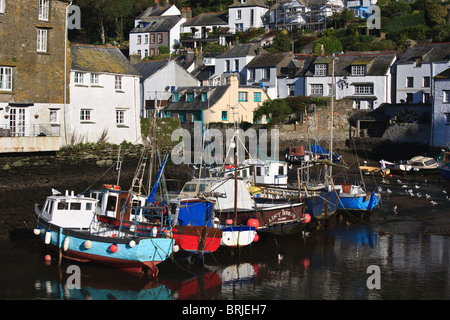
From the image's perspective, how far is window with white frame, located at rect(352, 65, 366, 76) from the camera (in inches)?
2169

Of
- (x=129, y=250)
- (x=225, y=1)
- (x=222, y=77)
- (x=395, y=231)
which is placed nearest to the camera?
(x=129, y=250)

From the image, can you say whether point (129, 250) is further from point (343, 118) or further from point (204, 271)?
point (343, 118)

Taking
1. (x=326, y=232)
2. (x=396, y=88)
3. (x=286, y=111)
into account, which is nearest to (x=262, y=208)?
(x=326, y=232)

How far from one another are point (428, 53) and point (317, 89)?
9.76 metres

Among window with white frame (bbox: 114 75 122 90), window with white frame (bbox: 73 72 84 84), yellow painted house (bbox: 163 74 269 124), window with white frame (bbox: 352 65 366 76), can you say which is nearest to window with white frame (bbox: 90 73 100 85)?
window with white frame (bbox: 73 72 84 84)

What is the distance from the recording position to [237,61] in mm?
62062

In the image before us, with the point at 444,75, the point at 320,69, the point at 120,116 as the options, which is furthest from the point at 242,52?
the point at 120,116

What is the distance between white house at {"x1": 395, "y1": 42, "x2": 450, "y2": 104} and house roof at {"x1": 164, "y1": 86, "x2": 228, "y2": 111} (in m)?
14.9

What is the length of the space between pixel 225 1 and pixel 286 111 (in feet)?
138

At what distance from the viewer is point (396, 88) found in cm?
5438

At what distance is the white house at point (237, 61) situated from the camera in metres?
61.5

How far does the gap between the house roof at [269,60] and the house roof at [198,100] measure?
8408 millimetres

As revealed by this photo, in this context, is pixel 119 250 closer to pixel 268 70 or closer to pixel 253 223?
pixel 253 223

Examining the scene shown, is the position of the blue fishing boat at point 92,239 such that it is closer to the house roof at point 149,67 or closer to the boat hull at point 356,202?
the boat hull at point 356,202
